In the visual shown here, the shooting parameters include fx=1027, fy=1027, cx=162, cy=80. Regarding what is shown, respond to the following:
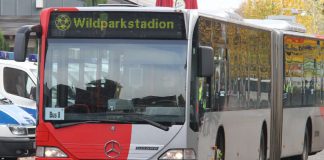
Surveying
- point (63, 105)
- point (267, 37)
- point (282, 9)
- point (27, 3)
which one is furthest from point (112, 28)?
point (282, 9)

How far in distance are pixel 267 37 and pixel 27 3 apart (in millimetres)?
48564

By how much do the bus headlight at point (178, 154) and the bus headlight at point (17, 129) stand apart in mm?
5909

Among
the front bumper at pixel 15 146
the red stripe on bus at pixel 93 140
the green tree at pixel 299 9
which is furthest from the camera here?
the green tree at pixel 299 9

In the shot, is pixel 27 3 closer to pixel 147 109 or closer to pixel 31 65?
pixel 31 65

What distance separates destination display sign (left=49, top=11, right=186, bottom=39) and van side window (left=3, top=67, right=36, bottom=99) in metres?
5.73

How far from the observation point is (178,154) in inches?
482

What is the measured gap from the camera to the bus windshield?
1232cm

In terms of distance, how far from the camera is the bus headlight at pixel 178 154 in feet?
40.1

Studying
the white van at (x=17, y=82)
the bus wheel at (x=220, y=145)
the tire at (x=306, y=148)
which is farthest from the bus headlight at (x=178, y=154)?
the tire at (x=306, y=148)

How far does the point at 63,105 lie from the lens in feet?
41.3

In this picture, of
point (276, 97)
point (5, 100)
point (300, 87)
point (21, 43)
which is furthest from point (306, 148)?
point (21, 43)

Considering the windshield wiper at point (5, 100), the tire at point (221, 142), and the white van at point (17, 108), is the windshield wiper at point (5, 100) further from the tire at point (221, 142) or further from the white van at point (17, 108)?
the tire at point (221, 142)

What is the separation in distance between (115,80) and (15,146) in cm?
558

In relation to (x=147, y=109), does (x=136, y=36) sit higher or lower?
higher
